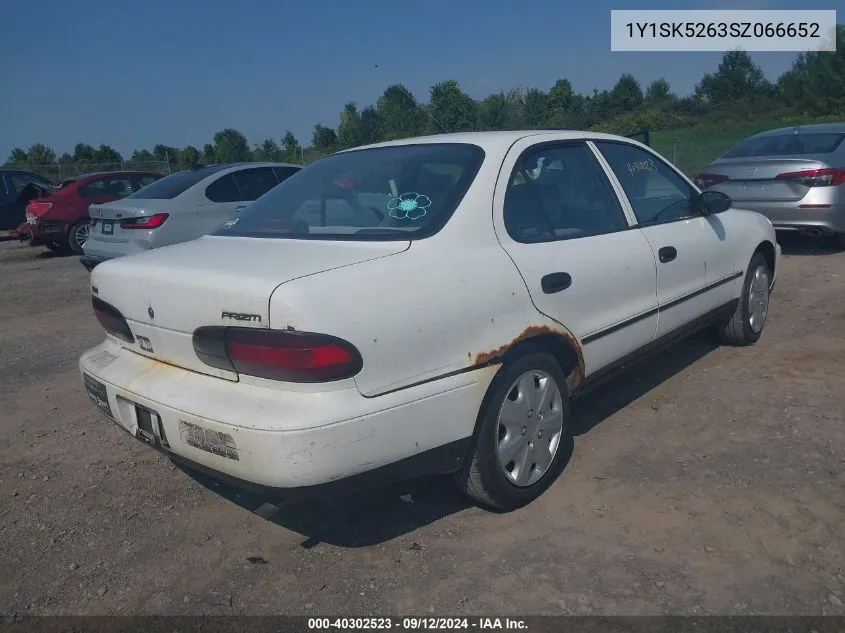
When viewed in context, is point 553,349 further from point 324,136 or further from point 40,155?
point 40,155

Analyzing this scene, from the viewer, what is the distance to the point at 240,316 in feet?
8.35

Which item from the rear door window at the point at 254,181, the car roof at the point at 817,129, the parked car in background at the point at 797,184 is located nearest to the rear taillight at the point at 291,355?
the rear door window at the point at 254,181

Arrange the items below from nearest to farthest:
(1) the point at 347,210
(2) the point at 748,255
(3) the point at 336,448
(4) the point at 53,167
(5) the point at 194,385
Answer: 1. (3) the point at 336,448
2. (5) the point at 194,385
3. (1) the point at 347,210
4. (2) the point at 748,255
5. (4) the point at 53,167

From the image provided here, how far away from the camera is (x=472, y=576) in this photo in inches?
110

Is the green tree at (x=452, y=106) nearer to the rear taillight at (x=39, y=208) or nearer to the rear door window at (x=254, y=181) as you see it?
the rear door window at (x=254, y=181)

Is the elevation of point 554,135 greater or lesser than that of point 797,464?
greater

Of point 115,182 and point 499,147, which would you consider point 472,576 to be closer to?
point 499,147

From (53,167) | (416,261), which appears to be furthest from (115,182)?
(53,167)

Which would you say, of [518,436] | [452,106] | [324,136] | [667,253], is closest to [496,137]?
[667,253]

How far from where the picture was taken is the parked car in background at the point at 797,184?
812 centimetres

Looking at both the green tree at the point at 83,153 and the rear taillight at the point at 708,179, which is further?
the green tree at the point at 83,153

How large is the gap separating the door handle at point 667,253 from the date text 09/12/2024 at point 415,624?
2.26 metres

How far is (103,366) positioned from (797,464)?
3.22 meters

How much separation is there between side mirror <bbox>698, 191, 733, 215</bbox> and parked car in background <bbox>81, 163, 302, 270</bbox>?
5236 mm
